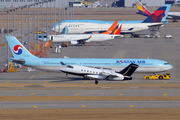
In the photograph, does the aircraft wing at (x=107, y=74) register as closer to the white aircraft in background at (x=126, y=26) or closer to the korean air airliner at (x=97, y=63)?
the korean air airliner at (x=97, y=63)

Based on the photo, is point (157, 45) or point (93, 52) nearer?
point (93, 52)

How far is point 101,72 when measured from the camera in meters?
60.8

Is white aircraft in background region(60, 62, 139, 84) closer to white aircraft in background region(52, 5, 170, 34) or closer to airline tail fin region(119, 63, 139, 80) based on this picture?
airline tail fin region(119, 63, 139, 80)

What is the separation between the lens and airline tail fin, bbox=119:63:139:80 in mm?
59281

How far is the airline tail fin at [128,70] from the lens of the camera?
194 feet

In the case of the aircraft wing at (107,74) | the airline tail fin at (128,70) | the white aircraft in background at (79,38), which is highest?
the white aircraft in background at (79,38)

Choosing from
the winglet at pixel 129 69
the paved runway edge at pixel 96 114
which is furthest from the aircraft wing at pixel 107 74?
the paved runway edge at pixel 96 114

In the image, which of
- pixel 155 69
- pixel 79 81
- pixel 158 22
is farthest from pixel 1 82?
pixel 158 22

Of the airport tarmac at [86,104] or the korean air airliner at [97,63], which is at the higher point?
the korean air airliner at [97,63]

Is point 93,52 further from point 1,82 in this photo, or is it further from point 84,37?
point 1,82

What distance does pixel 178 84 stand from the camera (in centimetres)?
6028

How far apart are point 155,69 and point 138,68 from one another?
3275mm

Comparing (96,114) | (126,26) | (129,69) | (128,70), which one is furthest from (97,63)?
(126,26)

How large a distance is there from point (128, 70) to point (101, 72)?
476 cm
